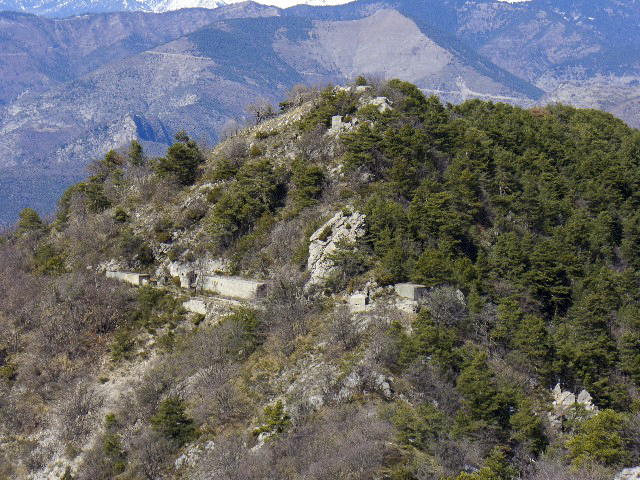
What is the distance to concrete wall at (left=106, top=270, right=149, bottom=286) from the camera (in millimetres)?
53375

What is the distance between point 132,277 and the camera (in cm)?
5359

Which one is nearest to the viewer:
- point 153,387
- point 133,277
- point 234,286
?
point 153,387

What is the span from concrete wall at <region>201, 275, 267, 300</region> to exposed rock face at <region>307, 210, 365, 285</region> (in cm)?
351

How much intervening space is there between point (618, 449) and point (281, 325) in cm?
1845

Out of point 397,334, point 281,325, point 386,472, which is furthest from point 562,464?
point 281,325

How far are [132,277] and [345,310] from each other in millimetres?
17659

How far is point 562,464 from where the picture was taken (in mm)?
33062

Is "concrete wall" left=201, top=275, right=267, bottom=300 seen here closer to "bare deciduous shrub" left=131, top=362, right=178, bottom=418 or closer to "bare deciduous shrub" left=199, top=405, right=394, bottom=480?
"bare deciduous shrub" left=131, top=362, right=178, bottom=418

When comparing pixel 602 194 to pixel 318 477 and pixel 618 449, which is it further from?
pixel 318 477

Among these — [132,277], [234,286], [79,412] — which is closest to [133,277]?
[132,277]

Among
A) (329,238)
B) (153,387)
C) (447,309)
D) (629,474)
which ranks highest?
(329,238)

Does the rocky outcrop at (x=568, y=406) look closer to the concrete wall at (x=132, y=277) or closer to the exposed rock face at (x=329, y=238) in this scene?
the exposed rock face at (x=329, y=238)

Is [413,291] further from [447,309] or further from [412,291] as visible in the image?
[447,309]

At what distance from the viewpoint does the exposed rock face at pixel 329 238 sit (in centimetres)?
4700
